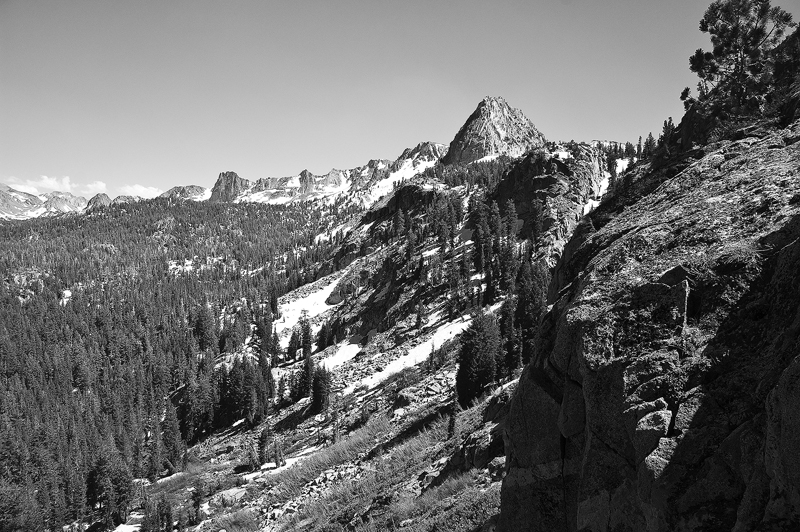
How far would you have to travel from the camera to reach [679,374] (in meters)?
6.22

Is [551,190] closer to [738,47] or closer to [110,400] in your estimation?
[738,47]

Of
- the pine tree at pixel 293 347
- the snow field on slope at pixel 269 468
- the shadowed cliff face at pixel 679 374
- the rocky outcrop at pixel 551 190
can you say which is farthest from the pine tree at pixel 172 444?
the shadowed cliff face at pixel 679 374

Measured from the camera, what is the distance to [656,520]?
220 inches

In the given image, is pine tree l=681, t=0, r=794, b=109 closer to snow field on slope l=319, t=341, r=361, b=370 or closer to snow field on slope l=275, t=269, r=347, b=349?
snow field on slope l=319, t=341, r=361, b=370

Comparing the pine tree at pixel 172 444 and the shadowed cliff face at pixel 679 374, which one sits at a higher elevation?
the shadowed cliff face at pixel 679 374

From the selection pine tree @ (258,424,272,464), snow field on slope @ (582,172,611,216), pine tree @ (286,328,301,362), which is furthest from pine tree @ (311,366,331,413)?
snow field on slope @ (582,172,611,216)

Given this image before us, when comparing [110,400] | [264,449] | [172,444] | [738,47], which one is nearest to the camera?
[738,47]

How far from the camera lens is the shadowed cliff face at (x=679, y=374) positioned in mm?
5156

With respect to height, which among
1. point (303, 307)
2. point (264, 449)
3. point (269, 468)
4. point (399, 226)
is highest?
point (399, 226)

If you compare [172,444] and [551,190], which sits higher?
[551,190]

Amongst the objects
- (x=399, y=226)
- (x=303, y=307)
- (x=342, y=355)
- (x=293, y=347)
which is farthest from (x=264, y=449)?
(x=399, y=226)

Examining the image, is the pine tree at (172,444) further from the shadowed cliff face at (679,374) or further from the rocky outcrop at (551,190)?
the shadowed cliff face at (679,374)

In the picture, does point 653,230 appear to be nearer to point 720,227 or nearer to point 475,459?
point 720,227

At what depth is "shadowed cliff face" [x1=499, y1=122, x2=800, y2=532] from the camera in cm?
516
